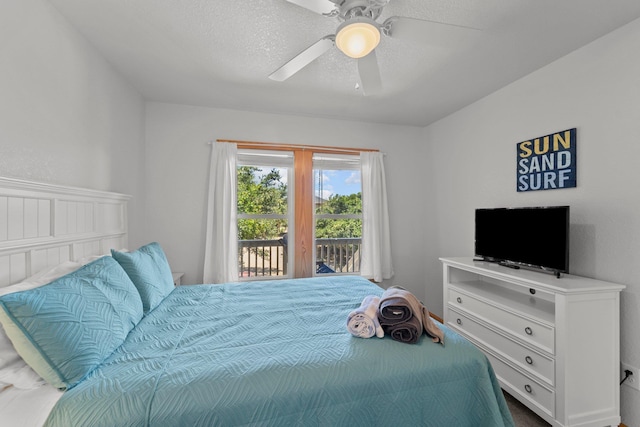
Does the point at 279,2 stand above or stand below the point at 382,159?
above

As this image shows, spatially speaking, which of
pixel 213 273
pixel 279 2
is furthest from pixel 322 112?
pixel 213 273

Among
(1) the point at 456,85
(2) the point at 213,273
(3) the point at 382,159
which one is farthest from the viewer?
(3) the point at 382,159

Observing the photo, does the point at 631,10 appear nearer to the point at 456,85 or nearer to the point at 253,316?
the point at 456,85

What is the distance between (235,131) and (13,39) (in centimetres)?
196

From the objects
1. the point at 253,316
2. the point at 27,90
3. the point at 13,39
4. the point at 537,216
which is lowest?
the point at 253,316

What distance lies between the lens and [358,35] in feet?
4.70

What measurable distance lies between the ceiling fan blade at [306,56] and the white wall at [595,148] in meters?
1.88

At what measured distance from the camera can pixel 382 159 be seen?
3.66 meters

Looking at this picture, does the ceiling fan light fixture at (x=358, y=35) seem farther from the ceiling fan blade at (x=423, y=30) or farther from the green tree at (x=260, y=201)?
the green tree at (x=260, y=201)

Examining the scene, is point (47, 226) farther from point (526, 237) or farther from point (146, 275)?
point (526, 237)

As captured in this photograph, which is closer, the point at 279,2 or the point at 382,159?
the point at 279,2

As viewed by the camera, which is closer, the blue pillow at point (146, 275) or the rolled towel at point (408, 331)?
the rolled towel at point (408, 331)

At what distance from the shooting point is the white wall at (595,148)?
1.79 m

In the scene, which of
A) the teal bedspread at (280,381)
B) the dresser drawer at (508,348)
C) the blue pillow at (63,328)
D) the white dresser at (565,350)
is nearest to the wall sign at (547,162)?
the white dresser at (565,350)
